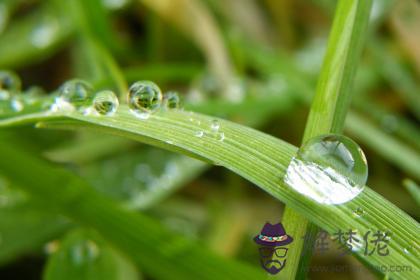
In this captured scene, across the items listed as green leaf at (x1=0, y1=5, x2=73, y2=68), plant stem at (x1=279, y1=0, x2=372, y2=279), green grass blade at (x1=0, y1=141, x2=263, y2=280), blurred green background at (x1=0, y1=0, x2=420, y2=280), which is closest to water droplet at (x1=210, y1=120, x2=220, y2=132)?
plant stem at (x1=279, y1=0, x2=372, y2=279)

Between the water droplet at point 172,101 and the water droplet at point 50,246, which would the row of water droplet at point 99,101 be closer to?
the water droplet at point 172,101

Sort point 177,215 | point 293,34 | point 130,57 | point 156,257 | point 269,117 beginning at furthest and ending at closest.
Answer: point 293,34
point 130,57
point 269,117
point 177,215
point 156,257

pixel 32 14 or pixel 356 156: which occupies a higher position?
pixel 32 14

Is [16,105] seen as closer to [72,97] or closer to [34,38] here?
[72,97]

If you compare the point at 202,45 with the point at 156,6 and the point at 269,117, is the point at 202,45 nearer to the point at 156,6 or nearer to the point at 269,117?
the point at 156,6

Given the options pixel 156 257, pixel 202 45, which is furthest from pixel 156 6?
pixel 156 257

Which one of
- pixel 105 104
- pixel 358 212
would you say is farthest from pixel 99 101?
pixel 358 212
